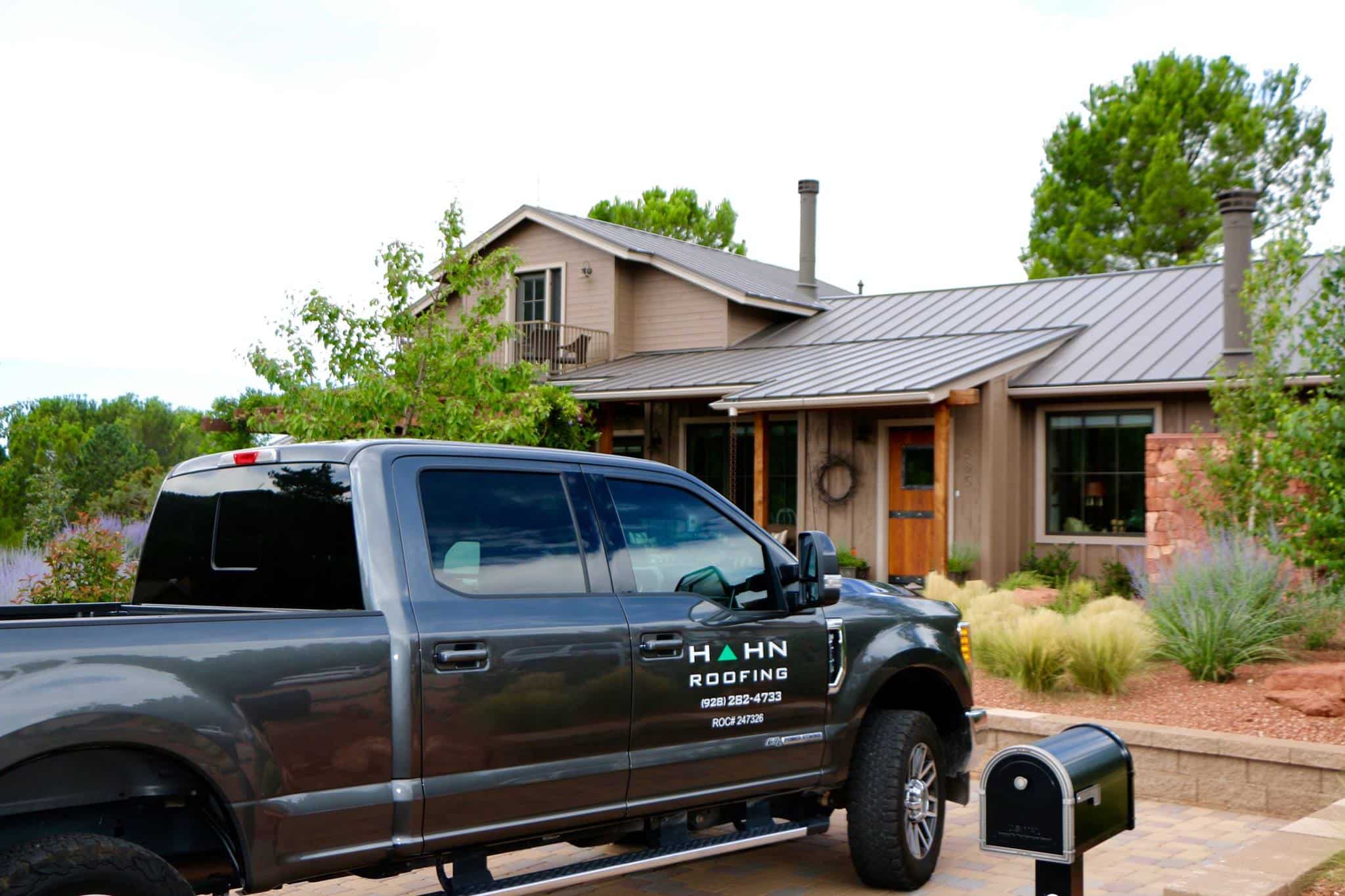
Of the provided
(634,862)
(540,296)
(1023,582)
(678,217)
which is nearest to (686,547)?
(634,862)

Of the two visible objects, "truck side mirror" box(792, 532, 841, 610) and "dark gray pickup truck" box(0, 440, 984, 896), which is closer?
"dark gray pickup truck" box(0, 440, 984, 896)

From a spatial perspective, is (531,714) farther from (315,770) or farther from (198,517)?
(198,517)

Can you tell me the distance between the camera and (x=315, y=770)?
3904 mm

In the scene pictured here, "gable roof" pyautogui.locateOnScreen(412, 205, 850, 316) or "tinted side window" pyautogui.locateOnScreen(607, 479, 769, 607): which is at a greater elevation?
"gable roof" pyautogui.locateOnScreen(412, 205, 850, 316)

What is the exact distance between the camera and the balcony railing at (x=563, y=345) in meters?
23.1

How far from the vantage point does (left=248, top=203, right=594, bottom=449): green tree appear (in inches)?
468

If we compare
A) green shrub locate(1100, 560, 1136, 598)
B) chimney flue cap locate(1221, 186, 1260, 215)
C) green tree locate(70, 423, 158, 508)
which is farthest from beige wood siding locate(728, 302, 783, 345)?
green tree locate(70, 423, 158, 508)

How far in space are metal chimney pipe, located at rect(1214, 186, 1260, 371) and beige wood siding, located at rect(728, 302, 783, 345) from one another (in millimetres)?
8878

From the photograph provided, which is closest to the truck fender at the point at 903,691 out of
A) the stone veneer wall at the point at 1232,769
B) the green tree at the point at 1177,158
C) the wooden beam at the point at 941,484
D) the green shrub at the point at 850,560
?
the stone veneer wall at the point at 1232,769

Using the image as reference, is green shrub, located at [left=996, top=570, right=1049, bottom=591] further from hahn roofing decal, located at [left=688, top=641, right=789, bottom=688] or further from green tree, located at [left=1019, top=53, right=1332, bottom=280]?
green tree, located at [left=1019, top=53, right=1332, bottom=280]

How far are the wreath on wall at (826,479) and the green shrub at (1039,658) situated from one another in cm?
956

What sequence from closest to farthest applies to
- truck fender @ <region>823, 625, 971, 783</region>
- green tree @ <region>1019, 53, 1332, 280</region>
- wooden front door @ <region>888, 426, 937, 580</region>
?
truck fender @ <region>823, 625, 971, 783</region>
wooden front door @ <region>888, 426, 937, 580</region>
green tree @ <region>1019, 53, 1332, 280</region>

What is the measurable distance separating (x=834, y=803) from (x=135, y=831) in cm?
319

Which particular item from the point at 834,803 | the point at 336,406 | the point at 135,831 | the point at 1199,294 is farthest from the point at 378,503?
the point at 1199,294
